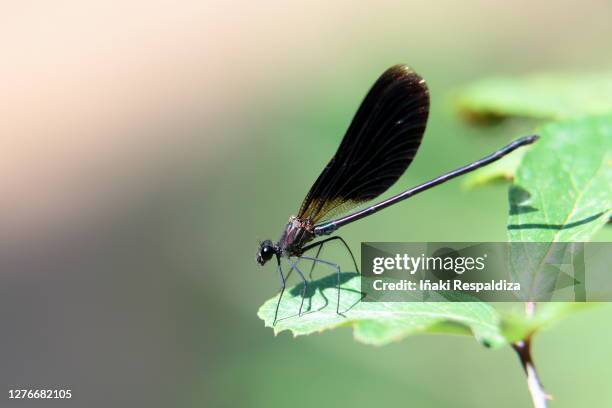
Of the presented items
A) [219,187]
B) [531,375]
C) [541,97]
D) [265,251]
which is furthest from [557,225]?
[219,187]

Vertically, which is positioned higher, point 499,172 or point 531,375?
point 499,172

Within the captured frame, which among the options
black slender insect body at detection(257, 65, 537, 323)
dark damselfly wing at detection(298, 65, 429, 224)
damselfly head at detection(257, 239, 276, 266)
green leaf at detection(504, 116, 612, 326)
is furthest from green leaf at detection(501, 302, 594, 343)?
damselfly head at detection(257, 239, 276, 266)

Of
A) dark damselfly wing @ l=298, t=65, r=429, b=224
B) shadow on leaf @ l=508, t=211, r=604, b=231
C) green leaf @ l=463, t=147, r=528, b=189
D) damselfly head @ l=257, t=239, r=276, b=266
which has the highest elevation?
dark damselfly wing @ l=298, t=65, r=429, b=224

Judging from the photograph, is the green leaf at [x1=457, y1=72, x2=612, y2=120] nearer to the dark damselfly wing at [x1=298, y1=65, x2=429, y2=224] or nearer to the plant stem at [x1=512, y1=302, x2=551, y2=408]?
the dark damselfly wing at [x1=298, y1=65, x2=429, y2=224]

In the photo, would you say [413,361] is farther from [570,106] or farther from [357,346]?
[570,106]

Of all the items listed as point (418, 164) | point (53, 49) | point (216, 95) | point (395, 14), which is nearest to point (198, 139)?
point (216, 95)

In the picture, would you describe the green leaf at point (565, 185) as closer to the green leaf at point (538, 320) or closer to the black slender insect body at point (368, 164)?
the green leaf at point (538, 320)

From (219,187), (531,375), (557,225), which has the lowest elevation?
(531,375)

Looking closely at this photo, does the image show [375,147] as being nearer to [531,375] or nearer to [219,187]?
[531,375]
